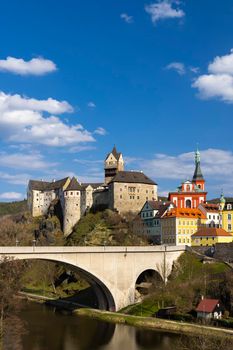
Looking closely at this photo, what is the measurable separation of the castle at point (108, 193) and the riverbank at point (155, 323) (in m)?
45.1

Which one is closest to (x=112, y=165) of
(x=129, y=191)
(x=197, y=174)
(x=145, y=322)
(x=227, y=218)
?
(x=129, y=191)

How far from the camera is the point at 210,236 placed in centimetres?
8550

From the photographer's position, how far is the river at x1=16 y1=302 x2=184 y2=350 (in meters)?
48.8

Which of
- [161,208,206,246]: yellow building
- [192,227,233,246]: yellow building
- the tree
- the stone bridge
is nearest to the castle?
[161,208,206,246]: yellow building

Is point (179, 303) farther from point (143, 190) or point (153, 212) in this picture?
point (143, 190)

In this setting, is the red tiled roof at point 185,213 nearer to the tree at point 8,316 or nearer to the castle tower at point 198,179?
the castle tower at point 198,179

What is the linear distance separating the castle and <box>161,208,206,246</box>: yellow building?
17.5m

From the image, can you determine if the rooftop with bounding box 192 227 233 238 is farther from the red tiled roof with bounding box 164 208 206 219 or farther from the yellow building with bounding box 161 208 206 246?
the red tiled roof with bounding box 164 208 206 219

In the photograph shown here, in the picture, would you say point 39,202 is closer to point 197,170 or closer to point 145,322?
point 197,170

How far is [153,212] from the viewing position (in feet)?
327

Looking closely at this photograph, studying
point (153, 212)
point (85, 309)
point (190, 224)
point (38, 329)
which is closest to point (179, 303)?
point (85, 309)

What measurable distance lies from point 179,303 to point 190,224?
29.6 metres

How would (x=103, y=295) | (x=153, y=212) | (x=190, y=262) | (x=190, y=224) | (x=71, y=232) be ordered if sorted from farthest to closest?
(x=71, y=232) < (x=153, y=212) < (x=190, y=224) < (x=190, y=262) < (x=103, y=295)

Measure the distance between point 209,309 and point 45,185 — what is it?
83549 millimetres
